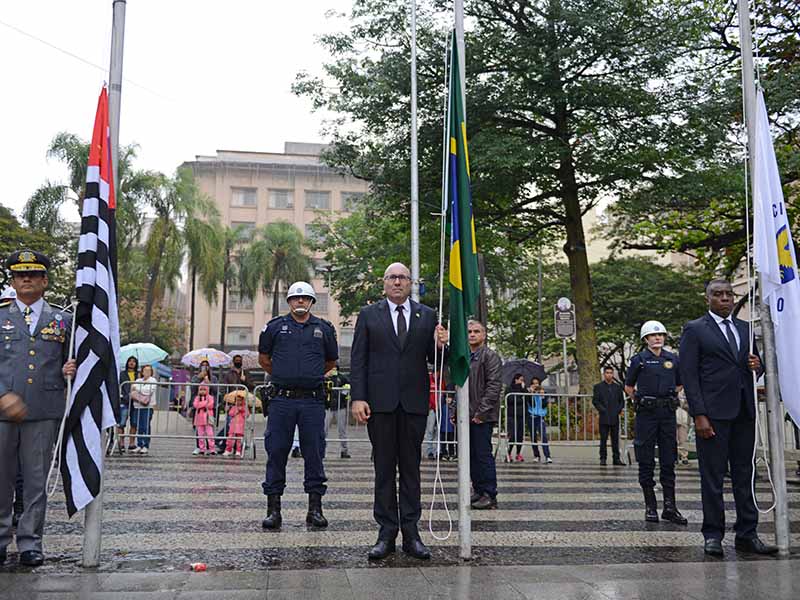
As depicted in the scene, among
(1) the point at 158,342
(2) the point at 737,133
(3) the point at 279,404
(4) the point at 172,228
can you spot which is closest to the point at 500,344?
(4) the point at 172,228

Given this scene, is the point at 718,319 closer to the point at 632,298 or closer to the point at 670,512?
the point at 670,512

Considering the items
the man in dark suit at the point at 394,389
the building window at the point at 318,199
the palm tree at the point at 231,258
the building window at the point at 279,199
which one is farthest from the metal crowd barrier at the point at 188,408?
the building window at the point at 318,199

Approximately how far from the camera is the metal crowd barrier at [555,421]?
17109 mm

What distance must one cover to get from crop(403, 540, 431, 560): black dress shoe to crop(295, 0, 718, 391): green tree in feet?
50.1

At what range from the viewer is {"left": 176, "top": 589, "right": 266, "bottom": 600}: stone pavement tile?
191 inches

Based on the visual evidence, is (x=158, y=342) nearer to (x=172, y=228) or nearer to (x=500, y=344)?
(x=172, y=228)

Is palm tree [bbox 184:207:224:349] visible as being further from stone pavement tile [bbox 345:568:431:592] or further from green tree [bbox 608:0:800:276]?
stone pavement tile [bbox 345:568:431:592]

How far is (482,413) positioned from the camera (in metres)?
9.81

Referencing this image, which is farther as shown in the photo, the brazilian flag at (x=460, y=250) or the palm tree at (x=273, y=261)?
the palm tree at (x=273, y=261)

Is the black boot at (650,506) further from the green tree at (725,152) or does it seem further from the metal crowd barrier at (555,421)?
the green tree at (725,152)

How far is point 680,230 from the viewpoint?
23875 mm

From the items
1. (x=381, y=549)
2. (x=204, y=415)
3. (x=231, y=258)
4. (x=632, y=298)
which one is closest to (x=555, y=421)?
(x=204, y=415)

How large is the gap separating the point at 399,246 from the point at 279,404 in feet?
74.4

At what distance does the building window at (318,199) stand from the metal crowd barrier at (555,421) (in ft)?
205
